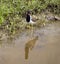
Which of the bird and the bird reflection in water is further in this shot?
the bird

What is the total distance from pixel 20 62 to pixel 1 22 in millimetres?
1703

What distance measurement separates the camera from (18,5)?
652cm

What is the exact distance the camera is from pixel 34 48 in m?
4.84

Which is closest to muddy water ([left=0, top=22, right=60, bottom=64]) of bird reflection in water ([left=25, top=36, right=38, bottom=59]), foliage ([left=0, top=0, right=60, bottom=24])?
bird reflection in water ([left=25, top=36, right=38, bottom=59])

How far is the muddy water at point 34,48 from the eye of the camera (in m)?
4.38

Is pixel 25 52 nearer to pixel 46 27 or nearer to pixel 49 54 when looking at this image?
pixel 49 54

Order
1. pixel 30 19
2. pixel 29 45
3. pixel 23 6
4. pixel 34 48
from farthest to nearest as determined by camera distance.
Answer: pixel 23 6, pixel 30 19, pixel 29 45, pixel 34 48

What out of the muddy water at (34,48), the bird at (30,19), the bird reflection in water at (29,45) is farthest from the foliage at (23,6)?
the bird reflection in water at (29,45)

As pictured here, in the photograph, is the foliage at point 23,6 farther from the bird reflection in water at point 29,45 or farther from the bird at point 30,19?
the bird reflection in water at point 29,45

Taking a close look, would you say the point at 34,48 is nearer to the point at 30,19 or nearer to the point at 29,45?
the point at 29,45

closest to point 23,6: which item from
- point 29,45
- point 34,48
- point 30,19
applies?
point 30,19

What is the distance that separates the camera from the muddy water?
4.38 meters

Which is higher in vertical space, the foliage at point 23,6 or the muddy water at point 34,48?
the foliage at point 23,6

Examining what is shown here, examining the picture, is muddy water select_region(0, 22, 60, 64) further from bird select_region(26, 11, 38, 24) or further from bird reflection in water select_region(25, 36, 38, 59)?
bird select_region(26, 11, 38, 24)
